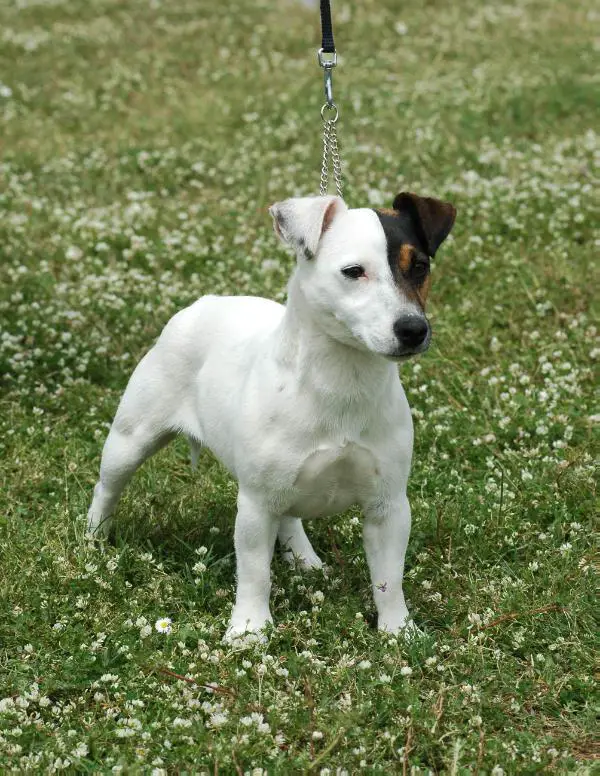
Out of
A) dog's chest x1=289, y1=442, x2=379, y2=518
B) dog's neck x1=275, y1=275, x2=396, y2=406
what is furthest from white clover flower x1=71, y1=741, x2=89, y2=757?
dog's neck x1=275, y1=275, x2=396, y2=406

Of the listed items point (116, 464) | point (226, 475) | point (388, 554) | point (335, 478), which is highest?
point (335, 478)

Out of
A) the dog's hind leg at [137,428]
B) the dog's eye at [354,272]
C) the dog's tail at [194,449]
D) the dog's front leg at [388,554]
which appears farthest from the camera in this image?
the dog's tail at [194,449]

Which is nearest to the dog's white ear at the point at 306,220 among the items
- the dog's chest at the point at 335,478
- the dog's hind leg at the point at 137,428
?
the dog's chest at the point at 335,478

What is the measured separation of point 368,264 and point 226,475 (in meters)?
2.84

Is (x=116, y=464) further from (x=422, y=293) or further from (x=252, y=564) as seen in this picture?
(x=422, y=293)

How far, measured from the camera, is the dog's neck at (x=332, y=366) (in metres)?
5.34

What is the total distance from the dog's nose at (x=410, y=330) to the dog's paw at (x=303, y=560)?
2.01 meters

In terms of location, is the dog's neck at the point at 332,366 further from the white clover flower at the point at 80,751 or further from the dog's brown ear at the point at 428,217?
the white clover flower at the point at 80,751

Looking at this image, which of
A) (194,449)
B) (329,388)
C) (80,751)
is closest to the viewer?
(80,751)

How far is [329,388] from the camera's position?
5.36m

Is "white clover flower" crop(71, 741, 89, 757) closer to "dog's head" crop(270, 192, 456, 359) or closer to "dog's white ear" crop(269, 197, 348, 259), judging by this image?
"dog's head" crop(270, 192, 456, 359)

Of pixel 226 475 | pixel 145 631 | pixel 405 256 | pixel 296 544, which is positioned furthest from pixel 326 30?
pixel 145 631

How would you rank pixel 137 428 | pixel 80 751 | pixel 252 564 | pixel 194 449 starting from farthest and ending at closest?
pixel 194 449 < pixel 137 428 < pixel 252 564 < pixel 80 751

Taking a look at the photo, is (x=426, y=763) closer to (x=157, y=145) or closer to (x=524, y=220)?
(x=524, y=220)
